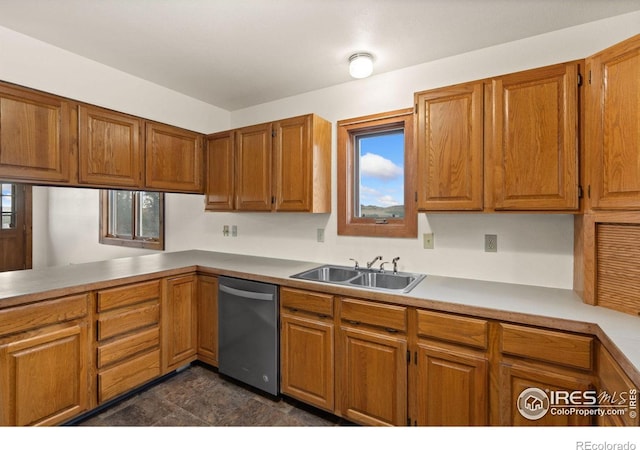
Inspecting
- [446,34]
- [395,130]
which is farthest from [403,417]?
[446,34]

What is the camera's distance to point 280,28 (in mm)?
1924

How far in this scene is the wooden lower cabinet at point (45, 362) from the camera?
5.38ft

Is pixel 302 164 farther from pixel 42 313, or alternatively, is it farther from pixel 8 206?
pixel 8 206

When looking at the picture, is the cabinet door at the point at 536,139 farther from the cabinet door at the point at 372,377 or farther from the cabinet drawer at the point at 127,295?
the cabinet drawer at the point at 127,295

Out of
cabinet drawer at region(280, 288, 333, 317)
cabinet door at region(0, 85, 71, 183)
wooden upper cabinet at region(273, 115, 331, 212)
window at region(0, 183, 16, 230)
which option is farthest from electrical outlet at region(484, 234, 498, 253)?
window at region(0, 183, 16, 230)

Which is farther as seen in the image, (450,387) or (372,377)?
(372,377)

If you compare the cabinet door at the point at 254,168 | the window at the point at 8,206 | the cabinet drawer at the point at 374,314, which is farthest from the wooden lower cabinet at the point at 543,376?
the window at the point at 8,206

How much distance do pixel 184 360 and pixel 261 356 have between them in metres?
0.79

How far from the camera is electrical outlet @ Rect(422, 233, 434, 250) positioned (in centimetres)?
231

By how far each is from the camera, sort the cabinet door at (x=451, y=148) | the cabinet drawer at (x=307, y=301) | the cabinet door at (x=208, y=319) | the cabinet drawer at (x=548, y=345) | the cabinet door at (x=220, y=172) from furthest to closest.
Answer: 1. the cabinet door at (x=220, y=172)
2. the cabinet door at (x=208, y=319)
3. the cabinet drawer at (x=307, y=301)
4. the cabinet door at (x=451, y=148)
5. the cabinet drawer at (x=548, y=345)

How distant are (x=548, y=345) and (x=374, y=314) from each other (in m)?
0.84

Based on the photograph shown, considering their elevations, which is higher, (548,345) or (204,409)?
(548,345)

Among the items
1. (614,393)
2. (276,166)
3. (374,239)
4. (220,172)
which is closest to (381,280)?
(374,239)

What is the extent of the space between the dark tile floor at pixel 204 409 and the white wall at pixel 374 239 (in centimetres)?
118
